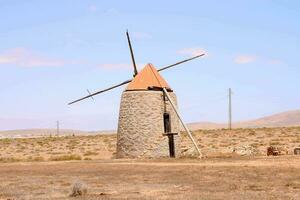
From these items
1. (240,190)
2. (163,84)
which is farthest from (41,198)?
(163,84)

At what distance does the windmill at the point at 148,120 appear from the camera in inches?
1280

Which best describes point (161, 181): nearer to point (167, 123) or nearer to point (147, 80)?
point (167, 123)

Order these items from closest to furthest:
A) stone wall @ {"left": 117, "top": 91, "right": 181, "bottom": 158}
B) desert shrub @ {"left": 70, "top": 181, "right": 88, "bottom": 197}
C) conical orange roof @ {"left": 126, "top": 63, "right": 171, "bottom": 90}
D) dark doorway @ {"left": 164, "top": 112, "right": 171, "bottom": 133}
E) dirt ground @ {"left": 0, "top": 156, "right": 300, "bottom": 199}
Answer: dirt ground @ {"left": 0, "top": 156, "right": 300, "bottom": 199}
desert shrub @ {"left": 70, "top": 181, "right": 88, "bottom": 197}
stone wall @ {"left": 117, "top": 91, "right": 181, "bottom": 158}
conical orange roof @ {"left": 126, "top": 63, "right": 171, "bottom": 90}
dark doorway @ {"left": 164, "top": 112, "right": 171, "bottom": 133}

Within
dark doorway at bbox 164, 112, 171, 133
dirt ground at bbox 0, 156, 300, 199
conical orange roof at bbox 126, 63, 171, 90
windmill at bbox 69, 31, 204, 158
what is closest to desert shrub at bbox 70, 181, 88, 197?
dirt ground at bbox 0, 156, 300, 199

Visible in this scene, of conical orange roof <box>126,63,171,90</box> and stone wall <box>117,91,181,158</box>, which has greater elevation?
conical orange roof <box>126,63,171,90</box>

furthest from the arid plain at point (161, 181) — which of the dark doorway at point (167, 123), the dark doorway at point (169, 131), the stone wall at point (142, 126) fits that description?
the dark doorway at point (167, 123)

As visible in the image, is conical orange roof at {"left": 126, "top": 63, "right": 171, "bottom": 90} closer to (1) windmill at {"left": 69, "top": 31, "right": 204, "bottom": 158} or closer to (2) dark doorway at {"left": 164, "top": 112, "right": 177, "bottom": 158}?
(1) windmill at {"left": 69, "top": 31, "right": 204, "bottom": 158}

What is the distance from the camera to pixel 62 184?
20.3 metres

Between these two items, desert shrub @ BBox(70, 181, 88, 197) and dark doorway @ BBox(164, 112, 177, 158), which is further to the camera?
dark doorway @ BBox(164, 112, 177, 158)

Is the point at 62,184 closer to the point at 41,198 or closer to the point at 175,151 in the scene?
the point at 41,198

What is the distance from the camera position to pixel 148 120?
107 ft

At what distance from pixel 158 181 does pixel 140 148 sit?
39.4 ft

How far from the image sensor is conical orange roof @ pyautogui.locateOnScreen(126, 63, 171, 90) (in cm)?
3347

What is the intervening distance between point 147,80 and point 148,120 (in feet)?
8.34
